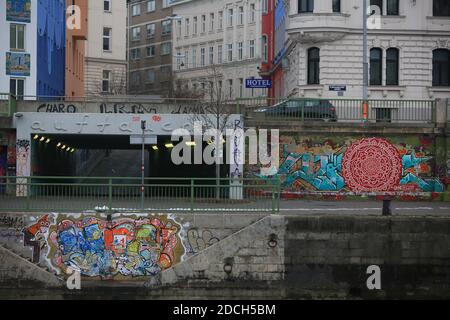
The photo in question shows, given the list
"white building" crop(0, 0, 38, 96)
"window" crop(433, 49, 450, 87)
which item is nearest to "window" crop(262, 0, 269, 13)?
"window" crop(433, 49, 450, 87)

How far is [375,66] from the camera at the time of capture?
4716 centimetres

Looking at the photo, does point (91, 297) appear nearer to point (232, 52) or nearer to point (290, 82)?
point (290, 82)

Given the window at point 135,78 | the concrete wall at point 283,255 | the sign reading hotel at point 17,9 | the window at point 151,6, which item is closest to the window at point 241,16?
the window at point 151,6

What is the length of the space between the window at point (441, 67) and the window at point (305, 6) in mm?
6970

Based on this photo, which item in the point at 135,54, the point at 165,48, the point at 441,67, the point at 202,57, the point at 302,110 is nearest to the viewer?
the point at 302,110

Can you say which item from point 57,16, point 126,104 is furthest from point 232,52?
point 126,104

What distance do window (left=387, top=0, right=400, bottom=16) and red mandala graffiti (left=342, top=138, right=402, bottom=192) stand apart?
13366 mm

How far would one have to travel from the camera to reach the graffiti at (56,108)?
35.5m

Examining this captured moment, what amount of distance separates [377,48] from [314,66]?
3481 millimetres

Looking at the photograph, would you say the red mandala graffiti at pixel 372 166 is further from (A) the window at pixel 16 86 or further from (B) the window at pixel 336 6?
(A) the window at pixel 16 86

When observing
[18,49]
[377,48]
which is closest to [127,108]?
[18,49]

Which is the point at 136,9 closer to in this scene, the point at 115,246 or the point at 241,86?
the point at 241,86

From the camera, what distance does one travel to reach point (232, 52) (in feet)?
288

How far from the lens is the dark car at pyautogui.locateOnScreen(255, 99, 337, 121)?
3653 centimetres
